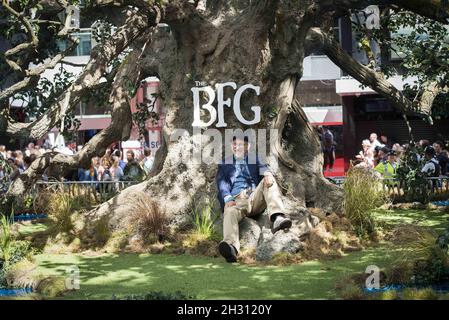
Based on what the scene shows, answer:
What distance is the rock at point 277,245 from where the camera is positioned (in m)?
10.3

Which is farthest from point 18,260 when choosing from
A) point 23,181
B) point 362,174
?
point 362,174

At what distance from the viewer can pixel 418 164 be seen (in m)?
15.9

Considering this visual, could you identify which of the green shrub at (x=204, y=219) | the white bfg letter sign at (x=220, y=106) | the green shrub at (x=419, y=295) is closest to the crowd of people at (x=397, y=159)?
the white bfg letter sign at (x=220, y=106)

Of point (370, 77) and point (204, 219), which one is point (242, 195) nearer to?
point (204, 219)

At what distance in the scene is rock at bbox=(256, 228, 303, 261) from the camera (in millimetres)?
10289

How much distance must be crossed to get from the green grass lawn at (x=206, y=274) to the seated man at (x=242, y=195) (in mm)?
378

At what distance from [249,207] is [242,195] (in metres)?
0.25

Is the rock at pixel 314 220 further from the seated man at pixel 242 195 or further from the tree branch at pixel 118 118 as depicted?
the tree branch at pixel 118 118

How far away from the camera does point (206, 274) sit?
9.66 meters

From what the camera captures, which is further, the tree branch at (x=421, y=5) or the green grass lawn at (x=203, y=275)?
the tree branch at (x=421, y=5)
